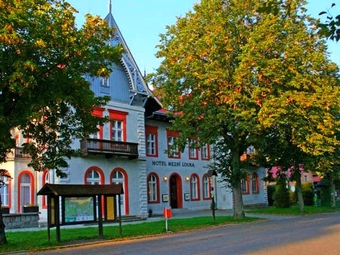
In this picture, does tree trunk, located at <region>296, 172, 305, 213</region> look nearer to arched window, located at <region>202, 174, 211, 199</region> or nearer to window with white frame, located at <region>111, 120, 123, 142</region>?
arched window, located at <region>202, 174, 211, 199</region>

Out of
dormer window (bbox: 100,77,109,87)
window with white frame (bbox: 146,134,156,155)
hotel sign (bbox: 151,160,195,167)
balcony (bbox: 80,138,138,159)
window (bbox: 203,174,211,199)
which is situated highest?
dormer window (bbox: 100,77,109,87)

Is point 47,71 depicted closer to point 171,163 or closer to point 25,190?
point 25,190

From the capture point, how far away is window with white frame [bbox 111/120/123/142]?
1271 inches

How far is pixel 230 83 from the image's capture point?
2481 cm

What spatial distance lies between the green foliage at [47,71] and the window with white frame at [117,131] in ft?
45.1

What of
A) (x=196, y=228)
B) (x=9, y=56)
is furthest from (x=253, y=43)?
(x=9, y=56)

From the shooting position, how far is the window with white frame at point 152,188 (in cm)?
3666

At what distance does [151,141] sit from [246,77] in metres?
15.1

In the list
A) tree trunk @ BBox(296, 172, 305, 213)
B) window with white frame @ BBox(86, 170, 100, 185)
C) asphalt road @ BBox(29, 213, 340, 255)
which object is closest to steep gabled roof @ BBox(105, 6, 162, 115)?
window with white frame @ BBox(86, 170, 100, 185)

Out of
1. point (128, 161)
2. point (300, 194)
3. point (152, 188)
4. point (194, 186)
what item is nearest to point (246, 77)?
point (128, 161)

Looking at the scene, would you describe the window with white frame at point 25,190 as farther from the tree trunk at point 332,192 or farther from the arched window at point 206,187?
the tree trunk at point 332,192

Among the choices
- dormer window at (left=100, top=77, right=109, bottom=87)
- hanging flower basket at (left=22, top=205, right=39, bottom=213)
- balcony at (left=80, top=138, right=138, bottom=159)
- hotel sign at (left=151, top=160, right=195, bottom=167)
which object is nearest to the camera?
hanging flower basket at (left=22, top=205, right=39, bottom=213)

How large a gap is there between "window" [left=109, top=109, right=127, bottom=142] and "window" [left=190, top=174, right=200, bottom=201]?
1051 cm

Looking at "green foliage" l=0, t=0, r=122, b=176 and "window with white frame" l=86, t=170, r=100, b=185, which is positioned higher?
"green foliage" l=0, t=0, r=122, b=176
